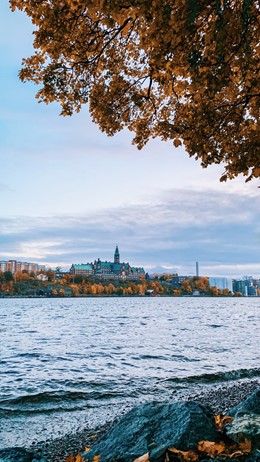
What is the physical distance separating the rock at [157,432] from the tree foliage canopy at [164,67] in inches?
152

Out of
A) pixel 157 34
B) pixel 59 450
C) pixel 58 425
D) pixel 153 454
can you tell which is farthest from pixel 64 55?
pixel 58 425

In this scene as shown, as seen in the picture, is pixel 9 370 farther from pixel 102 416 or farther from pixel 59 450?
pixel 59 450

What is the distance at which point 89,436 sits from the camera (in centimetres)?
987

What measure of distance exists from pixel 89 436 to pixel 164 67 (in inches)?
343

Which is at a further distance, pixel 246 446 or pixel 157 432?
pixel 157 432

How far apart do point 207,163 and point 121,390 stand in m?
10.7

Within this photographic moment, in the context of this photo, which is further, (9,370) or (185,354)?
(185,354)

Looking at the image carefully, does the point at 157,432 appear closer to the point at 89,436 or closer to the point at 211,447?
the point at 211,447

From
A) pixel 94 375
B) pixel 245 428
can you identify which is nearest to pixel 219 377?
pixel 94 375

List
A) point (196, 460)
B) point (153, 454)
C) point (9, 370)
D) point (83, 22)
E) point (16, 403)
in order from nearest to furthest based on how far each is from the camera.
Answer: point (196, 460) → point (153, 454) → point (83, 22) → point (16, 403) → point (9, 370)

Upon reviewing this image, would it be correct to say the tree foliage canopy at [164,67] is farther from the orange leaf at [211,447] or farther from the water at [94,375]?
the water at [94,375]

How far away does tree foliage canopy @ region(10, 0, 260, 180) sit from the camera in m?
5.16

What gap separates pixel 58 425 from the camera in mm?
11336

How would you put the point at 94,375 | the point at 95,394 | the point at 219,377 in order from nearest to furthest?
the point at 95,394 < the point at 219,377 < the point at 94,375
